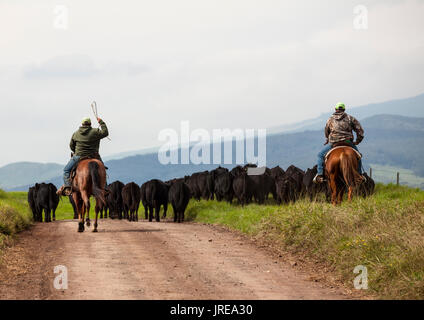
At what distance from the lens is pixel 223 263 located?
12000 millimetres

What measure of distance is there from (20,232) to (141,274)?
8861mm

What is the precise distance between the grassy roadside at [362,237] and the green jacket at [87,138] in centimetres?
524

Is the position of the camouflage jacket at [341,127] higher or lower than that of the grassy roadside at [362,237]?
higher

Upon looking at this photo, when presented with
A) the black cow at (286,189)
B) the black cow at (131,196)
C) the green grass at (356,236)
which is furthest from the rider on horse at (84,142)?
the black cow at (286,189)

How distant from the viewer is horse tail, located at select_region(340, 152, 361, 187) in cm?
1761

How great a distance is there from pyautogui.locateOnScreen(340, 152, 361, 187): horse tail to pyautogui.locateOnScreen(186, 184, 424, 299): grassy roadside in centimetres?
159

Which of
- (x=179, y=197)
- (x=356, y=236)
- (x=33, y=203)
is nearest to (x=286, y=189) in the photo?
(x=179, y=197)

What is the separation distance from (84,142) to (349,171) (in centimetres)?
808

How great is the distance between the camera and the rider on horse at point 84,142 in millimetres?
18234

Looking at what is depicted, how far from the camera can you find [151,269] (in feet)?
36.4

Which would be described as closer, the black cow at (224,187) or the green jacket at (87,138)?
the green jacket at (87,138)

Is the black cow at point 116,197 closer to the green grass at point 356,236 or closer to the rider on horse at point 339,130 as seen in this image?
the green grass at point 356,236

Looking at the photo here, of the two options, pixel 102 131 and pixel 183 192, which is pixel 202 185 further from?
pixel 102 131
